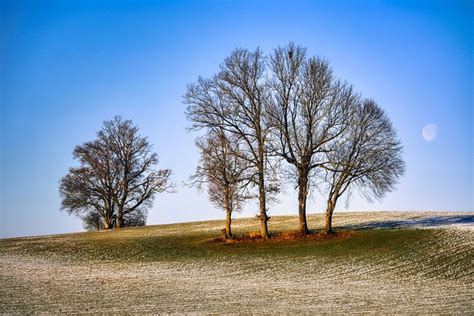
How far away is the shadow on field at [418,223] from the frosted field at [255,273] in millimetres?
99

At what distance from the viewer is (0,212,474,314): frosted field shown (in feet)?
60.3

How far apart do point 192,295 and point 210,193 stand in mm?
24933

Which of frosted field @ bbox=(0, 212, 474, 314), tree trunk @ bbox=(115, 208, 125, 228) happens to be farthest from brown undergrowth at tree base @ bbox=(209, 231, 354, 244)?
tree trunk @ bbox=(115, 208, 125, 228)

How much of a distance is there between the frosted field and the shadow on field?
0.10 m

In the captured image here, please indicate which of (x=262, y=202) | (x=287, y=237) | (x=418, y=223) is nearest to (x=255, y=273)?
(x=287, y=237)

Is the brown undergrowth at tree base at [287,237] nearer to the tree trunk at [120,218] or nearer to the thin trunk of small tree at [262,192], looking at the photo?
the thin trunk of small tree at [262,192]

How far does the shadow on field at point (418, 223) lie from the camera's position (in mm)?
45125

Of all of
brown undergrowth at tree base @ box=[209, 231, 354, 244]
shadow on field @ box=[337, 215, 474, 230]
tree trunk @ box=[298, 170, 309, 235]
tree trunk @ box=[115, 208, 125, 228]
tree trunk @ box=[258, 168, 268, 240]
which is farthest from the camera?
tree trunk @ box=[115, 208, 125, 228]

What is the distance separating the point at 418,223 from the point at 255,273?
80.3 feet

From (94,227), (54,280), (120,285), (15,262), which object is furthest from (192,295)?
(94,227)

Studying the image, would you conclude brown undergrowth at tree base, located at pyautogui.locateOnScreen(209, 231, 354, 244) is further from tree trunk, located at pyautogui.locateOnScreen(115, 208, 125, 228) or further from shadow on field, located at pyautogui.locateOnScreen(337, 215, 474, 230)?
tree trunk, located at pyautogui.locateOnScreen(115, 208, 125, 228)

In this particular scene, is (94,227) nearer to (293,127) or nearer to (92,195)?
(92,195)

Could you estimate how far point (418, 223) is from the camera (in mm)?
46875

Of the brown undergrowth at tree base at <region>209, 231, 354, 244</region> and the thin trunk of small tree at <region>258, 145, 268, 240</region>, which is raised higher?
the thin trunk of small tree at <region>258, 145, 268, 240</region>
